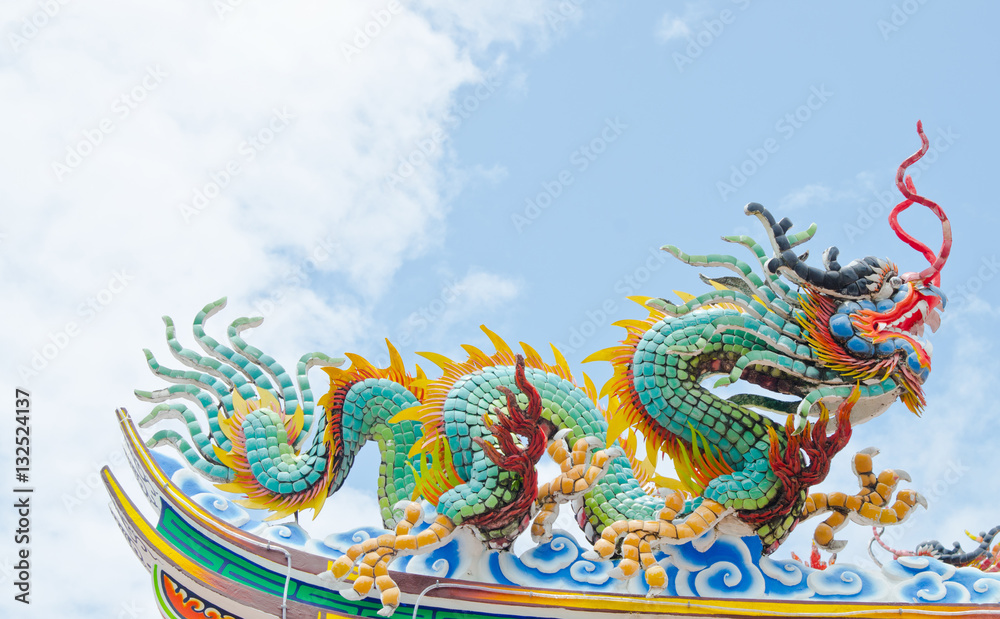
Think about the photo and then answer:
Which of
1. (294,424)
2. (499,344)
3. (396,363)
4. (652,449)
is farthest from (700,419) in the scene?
(294,424)

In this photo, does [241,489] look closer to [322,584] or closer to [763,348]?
[322,584]

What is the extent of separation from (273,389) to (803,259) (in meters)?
3.60

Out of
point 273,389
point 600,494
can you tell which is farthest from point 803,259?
point 273,389

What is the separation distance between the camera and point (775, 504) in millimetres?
6160

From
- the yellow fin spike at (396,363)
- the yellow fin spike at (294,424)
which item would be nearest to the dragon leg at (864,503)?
the yellow fin spike at (396,363)

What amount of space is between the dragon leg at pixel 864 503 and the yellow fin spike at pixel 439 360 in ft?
7.39

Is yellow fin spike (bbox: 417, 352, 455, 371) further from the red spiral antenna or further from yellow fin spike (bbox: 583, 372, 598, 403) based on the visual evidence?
the red spiral antenna

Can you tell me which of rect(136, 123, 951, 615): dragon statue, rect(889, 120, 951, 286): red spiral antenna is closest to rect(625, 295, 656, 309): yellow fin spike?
rect(136, 123, 951, 615): dragon statue

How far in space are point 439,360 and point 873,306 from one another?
257cm

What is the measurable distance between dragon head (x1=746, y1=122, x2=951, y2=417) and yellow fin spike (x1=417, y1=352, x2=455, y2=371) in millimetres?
2004

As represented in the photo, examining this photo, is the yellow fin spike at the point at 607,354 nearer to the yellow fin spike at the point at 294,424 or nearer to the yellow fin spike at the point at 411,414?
the yellow fin spike at the point at 411,414

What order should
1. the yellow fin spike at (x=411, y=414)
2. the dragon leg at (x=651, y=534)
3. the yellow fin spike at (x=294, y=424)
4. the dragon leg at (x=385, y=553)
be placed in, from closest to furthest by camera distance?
the dragon leg at (x=651, y=534), the dragon leg at (x=385, y=553), the yellow fin spike at (x=411, y=414), the yellow fin spike at (x=294, y=424)

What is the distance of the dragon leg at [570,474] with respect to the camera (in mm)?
6238

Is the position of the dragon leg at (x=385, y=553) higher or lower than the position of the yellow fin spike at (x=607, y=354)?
lower
